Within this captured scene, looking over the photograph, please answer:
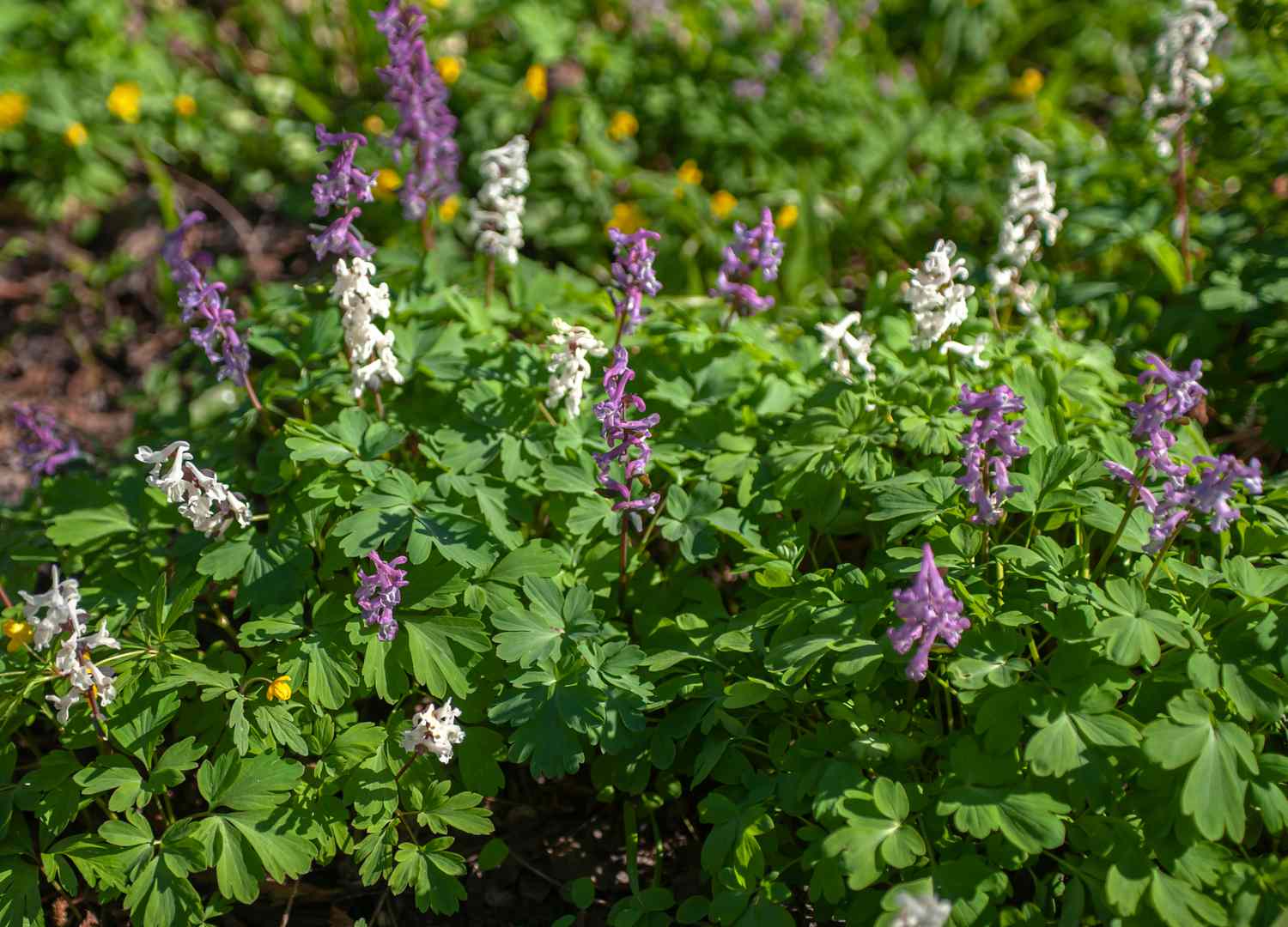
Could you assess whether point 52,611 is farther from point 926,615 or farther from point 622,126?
point 622,126

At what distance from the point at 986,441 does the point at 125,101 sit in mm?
4599

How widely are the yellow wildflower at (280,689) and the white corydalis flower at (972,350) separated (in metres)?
1.86

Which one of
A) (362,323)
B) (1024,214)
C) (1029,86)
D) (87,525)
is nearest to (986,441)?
(1024,214)

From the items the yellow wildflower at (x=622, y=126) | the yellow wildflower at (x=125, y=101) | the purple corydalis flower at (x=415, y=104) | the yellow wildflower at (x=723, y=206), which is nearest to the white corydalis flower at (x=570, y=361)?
the purple corydalis flower at (x=415, y=104)

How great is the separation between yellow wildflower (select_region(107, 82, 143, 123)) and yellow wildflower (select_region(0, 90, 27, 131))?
37 centimetres

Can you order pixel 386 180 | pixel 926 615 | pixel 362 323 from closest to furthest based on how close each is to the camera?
pixel 926 615
pixel 362 323
pixel 386 180

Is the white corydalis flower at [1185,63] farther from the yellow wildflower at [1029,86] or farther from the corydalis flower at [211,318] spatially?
the corydalis flower at [211,318]

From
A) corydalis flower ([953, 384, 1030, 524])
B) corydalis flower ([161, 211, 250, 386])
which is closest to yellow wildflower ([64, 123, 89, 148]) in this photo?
corydalis flower ([161, 211, 250, 386])

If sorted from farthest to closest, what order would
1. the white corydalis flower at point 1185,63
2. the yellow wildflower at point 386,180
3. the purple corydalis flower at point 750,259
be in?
the yellow wildflower at point 386,180 < the white corydalis flower at point 1185,63 < the purple corydalis flower at point 750,259

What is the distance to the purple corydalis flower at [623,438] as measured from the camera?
7.93 ft

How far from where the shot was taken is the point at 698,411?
9.74ft

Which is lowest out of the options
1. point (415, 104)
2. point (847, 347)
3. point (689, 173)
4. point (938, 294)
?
point (689, 173)

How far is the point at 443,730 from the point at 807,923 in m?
0.98

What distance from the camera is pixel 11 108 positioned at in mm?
4895
